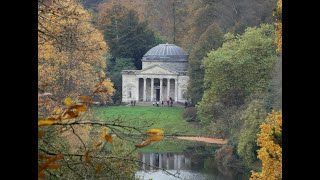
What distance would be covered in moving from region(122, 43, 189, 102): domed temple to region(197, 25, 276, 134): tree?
17834 mm

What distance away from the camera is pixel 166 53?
5481 centimetres

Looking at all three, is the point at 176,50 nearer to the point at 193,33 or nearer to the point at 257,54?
the point at 193,33

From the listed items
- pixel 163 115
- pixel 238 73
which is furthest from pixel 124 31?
pixel 238 73

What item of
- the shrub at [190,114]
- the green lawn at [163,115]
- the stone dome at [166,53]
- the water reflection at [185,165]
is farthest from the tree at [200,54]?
the stone dome at [166,53]

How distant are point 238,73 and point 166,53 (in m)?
20.1

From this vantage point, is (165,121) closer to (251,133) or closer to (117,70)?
(117,70)

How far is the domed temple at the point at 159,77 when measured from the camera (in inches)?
2157

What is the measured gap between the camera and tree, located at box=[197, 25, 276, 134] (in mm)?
34344

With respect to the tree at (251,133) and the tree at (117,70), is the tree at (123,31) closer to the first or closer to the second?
the tree at (117,70)

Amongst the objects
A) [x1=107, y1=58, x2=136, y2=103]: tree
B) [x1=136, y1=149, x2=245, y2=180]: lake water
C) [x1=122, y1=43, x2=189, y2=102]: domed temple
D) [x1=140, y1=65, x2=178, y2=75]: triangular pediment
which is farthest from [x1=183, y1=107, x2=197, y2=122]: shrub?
[x1=140, y1=65, x2=178, y2=75]: triangular pediment

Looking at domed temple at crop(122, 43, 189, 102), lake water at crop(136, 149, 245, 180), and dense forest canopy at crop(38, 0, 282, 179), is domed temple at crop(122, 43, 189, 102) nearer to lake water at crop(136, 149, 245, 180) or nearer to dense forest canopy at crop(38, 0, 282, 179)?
dense forest canopy at crop(38, 0, 282, 179)

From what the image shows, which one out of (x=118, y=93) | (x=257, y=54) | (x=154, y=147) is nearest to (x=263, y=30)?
(x=257, y=54)
